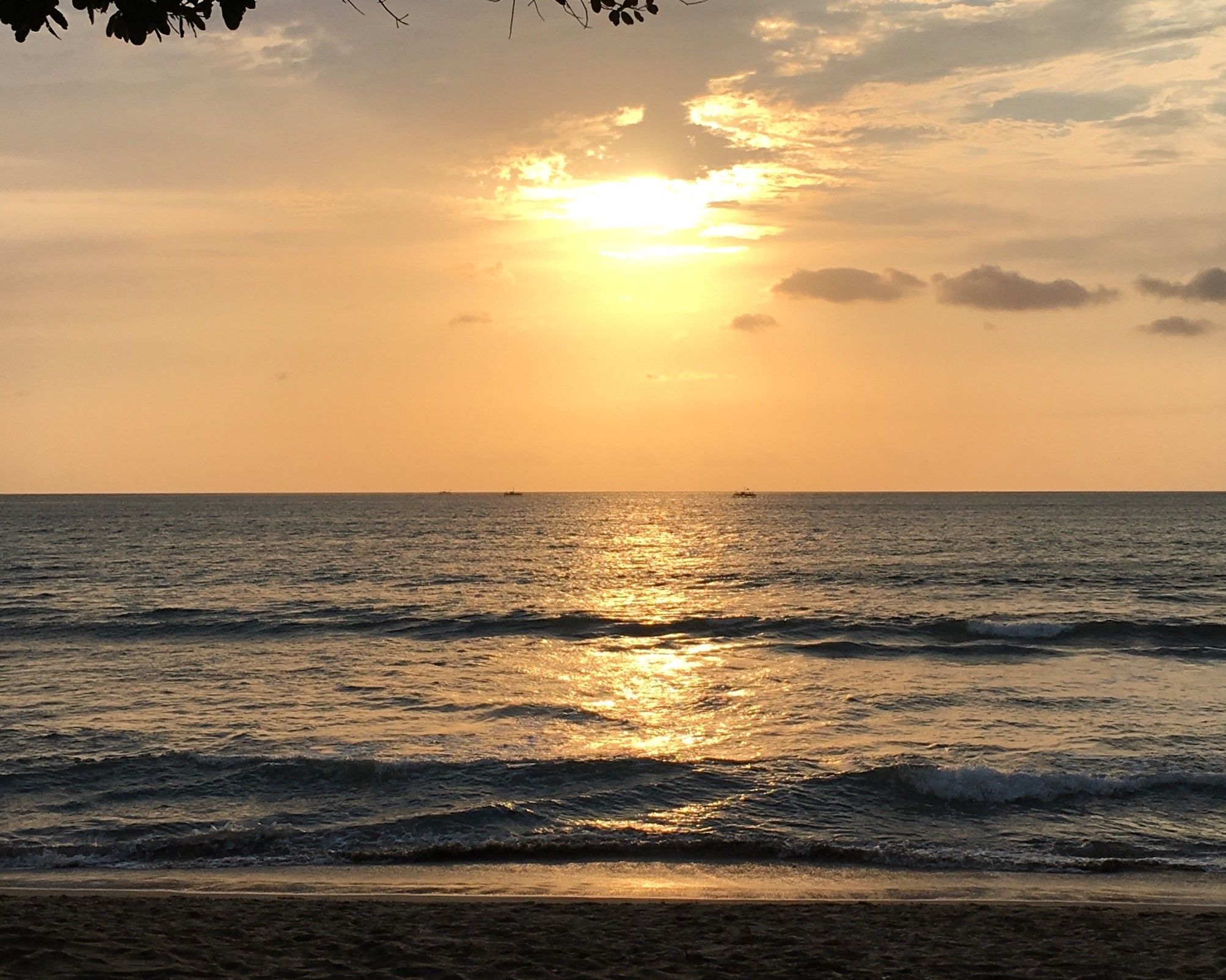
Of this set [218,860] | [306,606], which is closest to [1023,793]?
[218,860]

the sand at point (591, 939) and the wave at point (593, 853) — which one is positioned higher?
the sand at point (591, 939)

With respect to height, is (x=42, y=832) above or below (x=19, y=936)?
below

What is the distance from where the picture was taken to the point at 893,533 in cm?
10194

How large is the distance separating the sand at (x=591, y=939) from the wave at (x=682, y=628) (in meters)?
22.8

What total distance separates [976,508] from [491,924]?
17827 cm

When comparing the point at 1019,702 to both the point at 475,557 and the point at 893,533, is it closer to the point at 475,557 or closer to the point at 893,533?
the point at 475,557

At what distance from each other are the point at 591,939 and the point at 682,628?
30.6m

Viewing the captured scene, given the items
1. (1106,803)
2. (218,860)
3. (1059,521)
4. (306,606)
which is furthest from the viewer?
(1059,521)

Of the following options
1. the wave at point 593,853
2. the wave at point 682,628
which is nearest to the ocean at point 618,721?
the wave at point 593,853

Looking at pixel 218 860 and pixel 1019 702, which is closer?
pixel 218 860

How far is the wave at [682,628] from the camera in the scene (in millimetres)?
35281

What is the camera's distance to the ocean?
15.2 metres

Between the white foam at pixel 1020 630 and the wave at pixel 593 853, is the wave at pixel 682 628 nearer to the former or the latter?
the white foam at pixel 1020 630

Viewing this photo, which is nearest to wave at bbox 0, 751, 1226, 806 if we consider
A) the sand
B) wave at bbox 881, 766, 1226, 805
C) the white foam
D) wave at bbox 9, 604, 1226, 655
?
wave at bbox 881, 766, 1226, 805
